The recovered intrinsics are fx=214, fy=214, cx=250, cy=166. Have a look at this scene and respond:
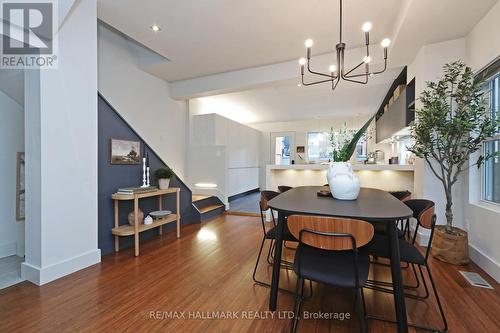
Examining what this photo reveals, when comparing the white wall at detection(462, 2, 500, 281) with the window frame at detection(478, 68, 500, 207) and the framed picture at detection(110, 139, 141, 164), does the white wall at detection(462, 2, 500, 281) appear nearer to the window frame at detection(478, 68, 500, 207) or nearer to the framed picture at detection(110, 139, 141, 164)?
the window frame at detection(478, 68, 500, 207)

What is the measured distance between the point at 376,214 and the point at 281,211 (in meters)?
0.61

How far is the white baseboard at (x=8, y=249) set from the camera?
2.50 meters

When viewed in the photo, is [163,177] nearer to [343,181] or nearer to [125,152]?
[125,152]

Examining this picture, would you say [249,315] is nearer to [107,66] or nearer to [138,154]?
[138,154]

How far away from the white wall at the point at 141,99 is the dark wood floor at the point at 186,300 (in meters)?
2.42

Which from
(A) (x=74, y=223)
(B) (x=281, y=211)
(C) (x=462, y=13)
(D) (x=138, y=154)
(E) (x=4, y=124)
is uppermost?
(C) (x=462, y=13)

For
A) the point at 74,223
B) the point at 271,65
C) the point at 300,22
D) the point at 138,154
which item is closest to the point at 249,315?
the point at 74,223

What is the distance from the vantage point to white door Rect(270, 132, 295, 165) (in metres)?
8.16

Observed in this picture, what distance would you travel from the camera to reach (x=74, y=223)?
2246mm

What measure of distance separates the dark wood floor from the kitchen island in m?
1.58

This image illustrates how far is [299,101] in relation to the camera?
5.86m

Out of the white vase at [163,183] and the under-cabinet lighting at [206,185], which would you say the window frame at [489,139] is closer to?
the white vase at [163,183]

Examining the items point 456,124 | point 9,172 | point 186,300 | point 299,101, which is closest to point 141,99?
point 9,172

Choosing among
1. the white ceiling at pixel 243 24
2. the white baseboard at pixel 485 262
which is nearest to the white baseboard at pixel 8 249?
the white ceiling at pixel 243 24
